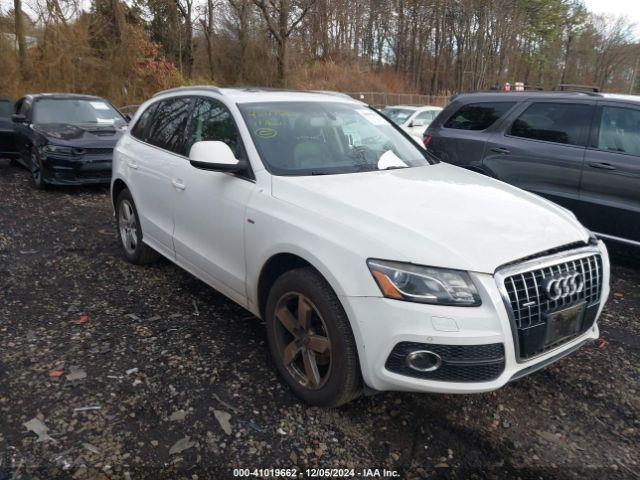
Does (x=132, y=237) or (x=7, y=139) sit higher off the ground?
(x=7, y=139)

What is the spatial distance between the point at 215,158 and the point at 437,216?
4.72 feet

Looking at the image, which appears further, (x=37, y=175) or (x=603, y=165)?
(x=37, y=175)

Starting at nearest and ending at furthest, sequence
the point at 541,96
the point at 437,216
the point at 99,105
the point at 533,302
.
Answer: the point at 533,302, the point at 437,216, the point at 541,96, the point at 99,105

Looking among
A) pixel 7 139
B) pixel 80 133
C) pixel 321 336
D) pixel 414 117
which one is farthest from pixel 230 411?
pixel 414 117

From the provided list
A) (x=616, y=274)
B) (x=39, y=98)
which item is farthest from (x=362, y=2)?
(x=616, y=274)

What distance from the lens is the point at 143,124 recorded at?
4973mm

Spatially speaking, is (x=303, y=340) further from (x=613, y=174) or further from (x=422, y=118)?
(x=422, y=118)

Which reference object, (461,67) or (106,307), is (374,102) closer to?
(461,67)

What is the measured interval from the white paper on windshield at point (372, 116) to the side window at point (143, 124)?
199cm

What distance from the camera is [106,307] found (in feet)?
13.8

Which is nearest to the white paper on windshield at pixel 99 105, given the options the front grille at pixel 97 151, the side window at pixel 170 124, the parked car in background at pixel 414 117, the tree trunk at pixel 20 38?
the front grille at pixel 97 151

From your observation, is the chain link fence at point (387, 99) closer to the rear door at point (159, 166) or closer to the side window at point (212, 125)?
the rear door at point (159, 166)

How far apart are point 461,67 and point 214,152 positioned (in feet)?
145

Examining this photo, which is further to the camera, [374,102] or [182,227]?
[374,102]
